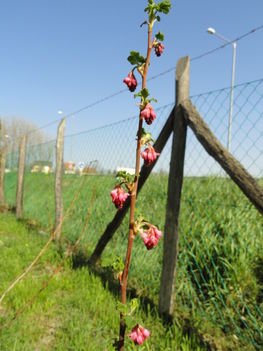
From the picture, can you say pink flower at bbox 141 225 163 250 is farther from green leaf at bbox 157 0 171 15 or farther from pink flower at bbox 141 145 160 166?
green leaf at bbox 157 0 171 15

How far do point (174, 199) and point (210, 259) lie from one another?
2.82 feet

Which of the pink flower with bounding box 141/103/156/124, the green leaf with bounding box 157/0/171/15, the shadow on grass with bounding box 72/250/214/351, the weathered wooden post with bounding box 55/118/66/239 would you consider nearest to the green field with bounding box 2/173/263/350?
the shadow on grass with bounding box 72/250/214/351

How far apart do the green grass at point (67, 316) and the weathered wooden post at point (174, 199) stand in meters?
0.20

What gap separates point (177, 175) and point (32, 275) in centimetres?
211

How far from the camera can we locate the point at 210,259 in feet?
10.2

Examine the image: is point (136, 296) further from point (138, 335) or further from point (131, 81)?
point (131, 81)

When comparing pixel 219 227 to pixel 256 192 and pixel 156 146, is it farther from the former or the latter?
pixel 256 192

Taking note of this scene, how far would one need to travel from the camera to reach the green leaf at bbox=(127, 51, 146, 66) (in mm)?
1114

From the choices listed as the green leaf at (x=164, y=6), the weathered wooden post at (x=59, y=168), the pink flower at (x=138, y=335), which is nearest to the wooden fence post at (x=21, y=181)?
the weathered wooden post at (x=59, y=168)

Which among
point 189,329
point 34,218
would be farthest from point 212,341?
point 34,218

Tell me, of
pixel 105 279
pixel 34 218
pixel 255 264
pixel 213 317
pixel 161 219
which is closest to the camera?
pixel 213 317

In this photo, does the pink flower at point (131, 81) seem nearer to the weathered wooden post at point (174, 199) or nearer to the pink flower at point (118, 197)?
the pink flower at point (118, 197)

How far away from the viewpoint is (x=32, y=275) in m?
3.57

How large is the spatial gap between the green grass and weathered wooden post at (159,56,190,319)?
20cm
